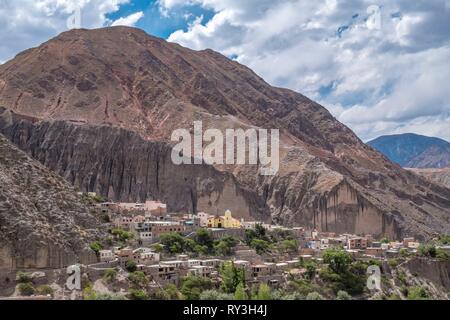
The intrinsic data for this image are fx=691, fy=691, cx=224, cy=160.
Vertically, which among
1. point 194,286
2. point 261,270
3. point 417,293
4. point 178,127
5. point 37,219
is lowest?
point 417,293

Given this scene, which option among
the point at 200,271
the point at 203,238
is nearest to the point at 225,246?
the point at 203,238

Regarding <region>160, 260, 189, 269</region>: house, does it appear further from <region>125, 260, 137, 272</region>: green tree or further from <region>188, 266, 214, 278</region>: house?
<region>125, 260, 137, 272</region>: green tree

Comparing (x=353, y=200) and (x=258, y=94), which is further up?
(x=258, y=94)

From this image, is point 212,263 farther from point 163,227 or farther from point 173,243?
point 163,227

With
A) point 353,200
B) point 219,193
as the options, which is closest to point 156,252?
point 219,193

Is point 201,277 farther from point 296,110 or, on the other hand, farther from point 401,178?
point 296,110

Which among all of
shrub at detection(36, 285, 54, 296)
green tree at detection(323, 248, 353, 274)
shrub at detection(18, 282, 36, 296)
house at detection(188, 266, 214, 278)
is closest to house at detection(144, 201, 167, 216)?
green tree at detection(323, 248, 353, 274)

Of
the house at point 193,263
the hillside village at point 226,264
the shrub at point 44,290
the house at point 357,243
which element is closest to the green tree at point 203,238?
the hillside village at point 226,264
